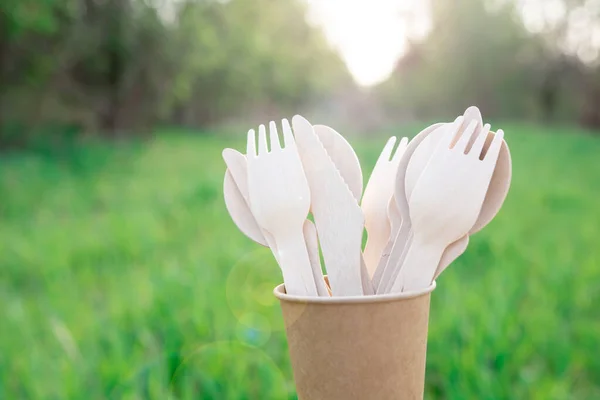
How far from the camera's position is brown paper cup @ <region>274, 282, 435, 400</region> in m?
0.53

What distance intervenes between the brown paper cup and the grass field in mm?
811

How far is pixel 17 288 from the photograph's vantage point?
8.96 feet

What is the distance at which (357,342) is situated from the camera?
0.54 metres

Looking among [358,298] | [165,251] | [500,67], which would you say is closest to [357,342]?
[358,298]

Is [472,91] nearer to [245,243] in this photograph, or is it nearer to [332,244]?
[245,243]

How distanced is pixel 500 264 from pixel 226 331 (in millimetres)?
1212

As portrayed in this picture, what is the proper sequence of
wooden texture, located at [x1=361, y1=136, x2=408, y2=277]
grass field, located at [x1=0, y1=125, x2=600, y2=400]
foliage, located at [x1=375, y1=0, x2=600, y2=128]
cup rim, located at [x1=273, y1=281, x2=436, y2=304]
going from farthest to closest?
1. foliage, located at [x1=375, y1=0, x2=600, y2=128]
2. grass field, located at [x1=0, y1=125, x2=600, y2=400]
3. wooden texture, located at [x1=361, y1=136, x2=408, y2=277]
4. cup rim, located at [x1=273, y1=281, x2=436, y2=304]

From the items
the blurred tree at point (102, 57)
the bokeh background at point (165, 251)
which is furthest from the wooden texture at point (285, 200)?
the blurred tree at point (102, 57)

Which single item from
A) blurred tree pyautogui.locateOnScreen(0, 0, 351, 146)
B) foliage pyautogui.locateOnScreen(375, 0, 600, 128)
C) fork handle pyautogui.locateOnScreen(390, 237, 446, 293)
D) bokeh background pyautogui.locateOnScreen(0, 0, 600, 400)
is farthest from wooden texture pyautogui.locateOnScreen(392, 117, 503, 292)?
foliage pyautogui.locateOnScreen(375, 0, 600, 128)

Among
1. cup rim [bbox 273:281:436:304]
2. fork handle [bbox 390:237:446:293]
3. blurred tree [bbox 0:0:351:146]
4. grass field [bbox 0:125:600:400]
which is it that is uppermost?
blurred tree [bbox 0:0:351:146]

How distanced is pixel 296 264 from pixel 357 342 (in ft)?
0.27

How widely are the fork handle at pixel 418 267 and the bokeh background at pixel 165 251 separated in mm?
817

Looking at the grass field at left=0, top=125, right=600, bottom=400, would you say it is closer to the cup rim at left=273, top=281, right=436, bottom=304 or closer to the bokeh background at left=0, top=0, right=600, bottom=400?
the bokeh background at left=0, top=0, right=600, bottom=400

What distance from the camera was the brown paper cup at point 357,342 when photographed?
532 millimetres
